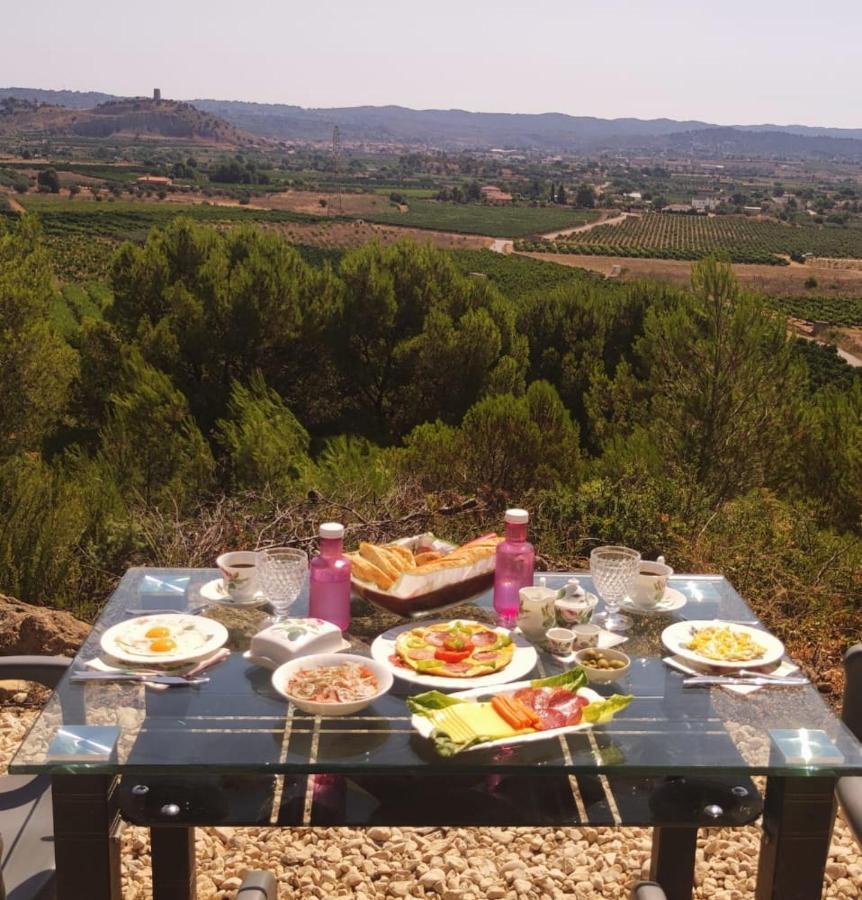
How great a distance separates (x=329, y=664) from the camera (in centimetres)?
219

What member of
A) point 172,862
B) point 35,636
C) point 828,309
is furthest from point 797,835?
point 828,309

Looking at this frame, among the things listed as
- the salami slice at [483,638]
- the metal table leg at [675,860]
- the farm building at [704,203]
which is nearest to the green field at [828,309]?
the metal table leg at [675,860]

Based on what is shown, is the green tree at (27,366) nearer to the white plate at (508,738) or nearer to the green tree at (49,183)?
the white plate at (508,738)

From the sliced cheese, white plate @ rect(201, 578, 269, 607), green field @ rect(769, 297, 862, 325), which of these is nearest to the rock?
white plate @ rect(201, 578, 269, 607)

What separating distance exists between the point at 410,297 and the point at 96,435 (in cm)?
429

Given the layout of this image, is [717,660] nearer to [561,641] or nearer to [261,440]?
[561,641]

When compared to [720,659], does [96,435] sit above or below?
below

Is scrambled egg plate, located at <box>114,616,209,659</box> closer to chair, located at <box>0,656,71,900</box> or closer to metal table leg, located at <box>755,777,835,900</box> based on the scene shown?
chair, located at <box>0,656,71,900</box>

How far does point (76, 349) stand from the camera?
13156 mm

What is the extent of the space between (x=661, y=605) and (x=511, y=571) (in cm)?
43

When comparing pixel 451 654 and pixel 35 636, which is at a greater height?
pixel 451 654

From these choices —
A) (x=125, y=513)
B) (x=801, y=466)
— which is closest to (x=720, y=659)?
(x=125, y=513)

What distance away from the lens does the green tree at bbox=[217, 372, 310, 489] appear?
862 cm

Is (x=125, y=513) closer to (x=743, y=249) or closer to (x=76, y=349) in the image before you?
(x=76, y=349)
